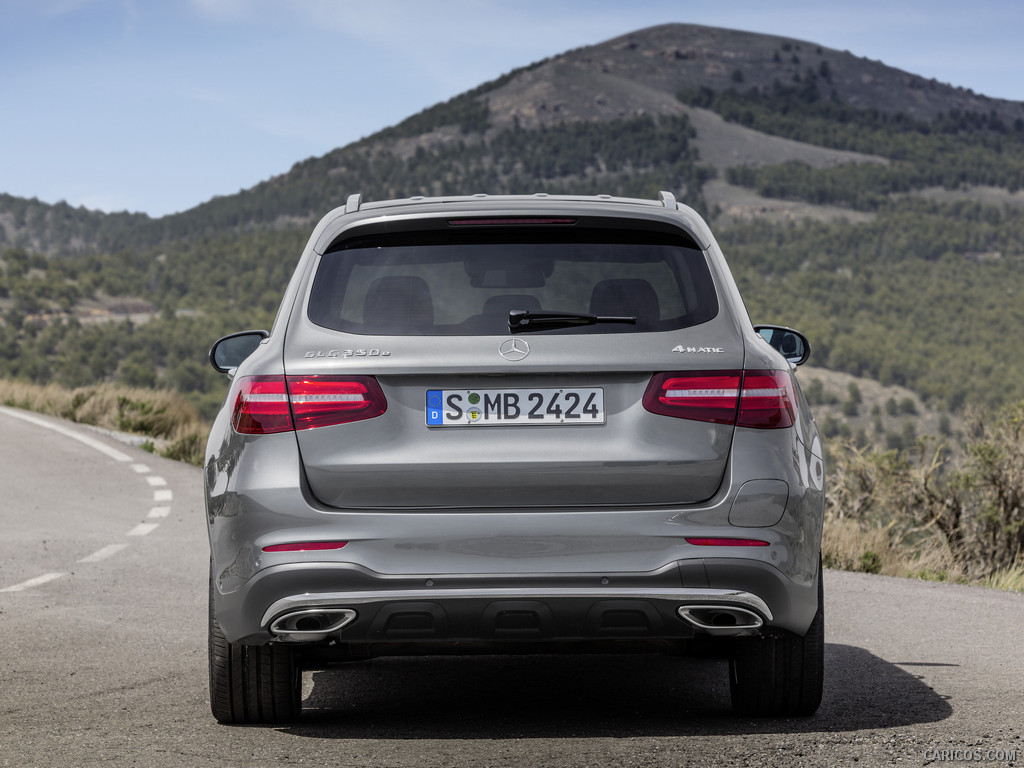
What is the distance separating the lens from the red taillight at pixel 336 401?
12.7ft

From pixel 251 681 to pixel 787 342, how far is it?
97.9 inches

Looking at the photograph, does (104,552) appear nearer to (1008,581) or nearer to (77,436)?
(1008,581)

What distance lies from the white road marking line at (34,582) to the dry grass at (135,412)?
875 cm

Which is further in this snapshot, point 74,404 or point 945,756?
point 74,404

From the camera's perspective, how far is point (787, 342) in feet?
16.9

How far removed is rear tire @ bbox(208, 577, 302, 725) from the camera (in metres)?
4.29

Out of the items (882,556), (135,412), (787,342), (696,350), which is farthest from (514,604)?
(135,412)

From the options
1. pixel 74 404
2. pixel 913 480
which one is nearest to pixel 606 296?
pixel 913 480

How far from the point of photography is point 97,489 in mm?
13820

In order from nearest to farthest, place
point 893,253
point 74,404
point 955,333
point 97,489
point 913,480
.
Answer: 1. point 913,480
2. point 97,489
3. point 74,404
4. point 955,333
5. point 893,253

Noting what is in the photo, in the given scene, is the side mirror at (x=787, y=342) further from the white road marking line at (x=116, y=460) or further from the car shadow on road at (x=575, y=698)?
the white road marking line at (x=116, y=460)

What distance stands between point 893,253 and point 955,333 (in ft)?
151

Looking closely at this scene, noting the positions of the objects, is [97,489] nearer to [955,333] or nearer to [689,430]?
[689,430]

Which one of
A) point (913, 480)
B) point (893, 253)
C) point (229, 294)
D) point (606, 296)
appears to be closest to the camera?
point (606, 296)
